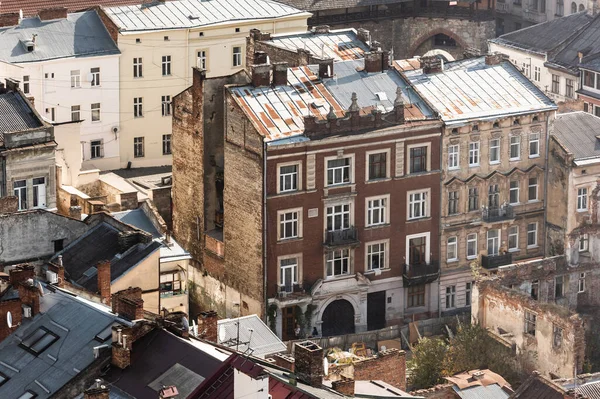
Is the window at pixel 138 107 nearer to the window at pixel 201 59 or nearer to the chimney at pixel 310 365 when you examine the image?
the window at pixel 201 59

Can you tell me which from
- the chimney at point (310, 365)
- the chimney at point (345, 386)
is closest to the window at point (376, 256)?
the chimney at point (345, 386)

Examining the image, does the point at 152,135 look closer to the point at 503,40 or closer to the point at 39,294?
the point at 503,40

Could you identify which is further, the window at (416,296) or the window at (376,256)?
the window at (416,296)

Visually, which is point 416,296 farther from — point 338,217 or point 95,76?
point 95,76

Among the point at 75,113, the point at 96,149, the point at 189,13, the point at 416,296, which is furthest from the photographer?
the point at 189,13

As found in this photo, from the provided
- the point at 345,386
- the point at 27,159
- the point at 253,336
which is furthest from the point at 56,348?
the point at 27,159
